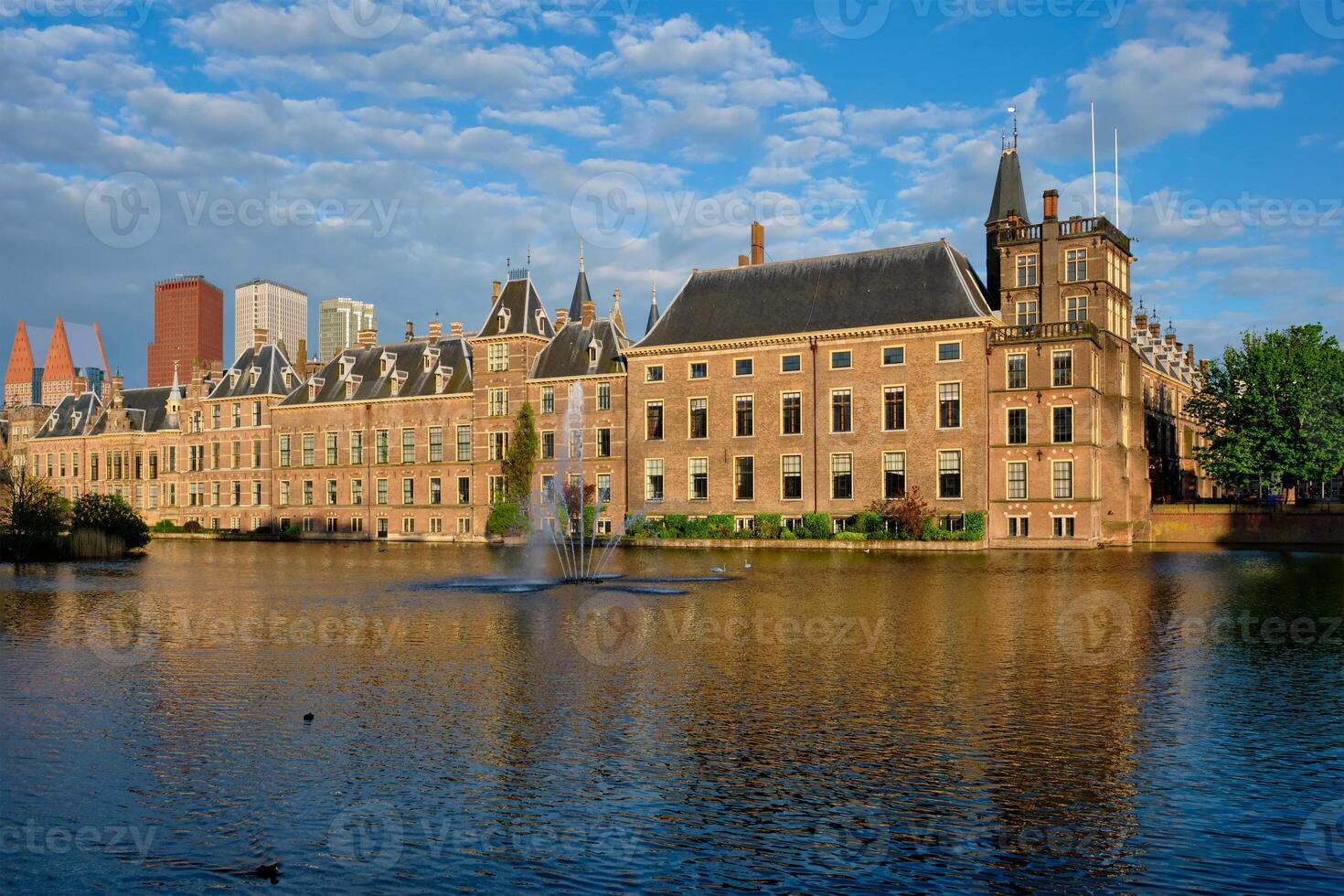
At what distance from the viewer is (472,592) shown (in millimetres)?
32719

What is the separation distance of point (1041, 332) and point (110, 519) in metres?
49.2

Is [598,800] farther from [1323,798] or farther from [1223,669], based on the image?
[1223,669]

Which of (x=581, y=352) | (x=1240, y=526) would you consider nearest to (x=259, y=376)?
(x=581, y=352)

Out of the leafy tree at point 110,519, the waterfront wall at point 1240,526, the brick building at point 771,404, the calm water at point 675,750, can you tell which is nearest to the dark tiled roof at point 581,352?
the brick building at point 771,404

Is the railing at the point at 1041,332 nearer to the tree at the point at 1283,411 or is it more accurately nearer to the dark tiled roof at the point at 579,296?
the tree at the point at 1283,411

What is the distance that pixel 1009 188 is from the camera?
65.8 metres

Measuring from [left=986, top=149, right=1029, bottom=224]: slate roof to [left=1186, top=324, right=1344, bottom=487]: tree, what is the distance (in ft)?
60.5

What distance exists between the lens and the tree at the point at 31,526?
47.7 m

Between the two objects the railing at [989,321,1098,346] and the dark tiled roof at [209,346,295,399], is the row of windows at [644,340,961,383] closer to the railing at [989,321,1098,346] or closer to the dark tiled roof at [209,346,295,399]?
the railing at [989,321,1098,346]

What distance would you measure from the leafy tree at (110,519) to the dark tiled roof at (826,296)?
3045 centimetres

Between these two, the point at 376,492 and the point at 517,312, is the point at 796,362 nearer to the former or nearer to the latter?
the point at 517,312

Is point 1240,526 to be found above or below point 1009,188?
below

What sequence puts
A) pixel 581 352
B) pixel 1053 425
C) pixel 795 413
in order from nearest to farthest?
pixel 1053 425, pixel 795 413, pixel 581 352

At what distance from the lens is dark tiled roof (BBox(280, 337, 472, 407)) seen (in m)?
78.8
